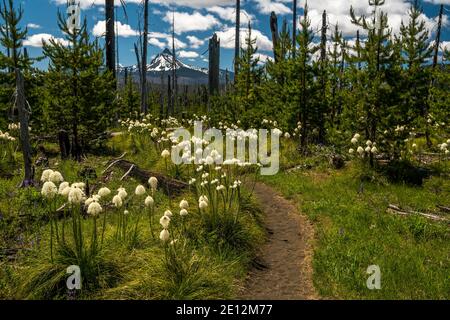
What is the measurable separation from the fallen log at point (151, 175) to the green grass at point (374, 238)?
11.2 feet

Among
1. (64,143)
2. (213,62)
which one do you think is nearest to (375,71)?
(64,143)

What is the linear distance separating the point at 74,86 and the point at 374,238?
41.3ft

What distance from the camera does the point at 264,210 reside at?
412 inches

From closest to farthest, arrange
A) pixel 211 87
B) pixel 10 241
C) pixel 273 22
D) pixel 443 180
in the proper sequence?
pixel 10 241
pixel 443 180
pixel 273 22
pixel 211 87

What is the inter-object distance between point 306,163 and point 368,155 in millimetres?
2414

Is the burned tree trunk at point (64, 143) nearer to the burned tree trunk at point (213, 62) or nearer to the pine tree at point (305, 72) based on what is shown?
the pine tree at point (305, 72)

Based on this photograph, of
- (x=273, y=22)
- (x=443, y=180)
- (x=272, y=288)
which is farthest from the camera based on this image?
(x=273, y=22)

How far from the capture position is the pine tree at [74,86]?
14.8 m

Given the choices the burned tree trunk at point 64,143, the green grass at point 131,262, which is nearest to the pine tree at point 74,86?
the burned tree trunk at point 64,143

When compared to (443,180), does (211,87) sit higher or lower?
higher

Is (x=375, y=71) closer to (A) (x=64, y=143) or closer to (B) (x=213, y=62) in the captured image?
(A) (x=64, y=143)

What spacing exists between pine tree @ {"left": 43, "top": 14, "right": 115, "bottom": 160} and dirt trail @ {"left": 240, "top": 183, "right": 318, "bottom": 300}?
8707mm
